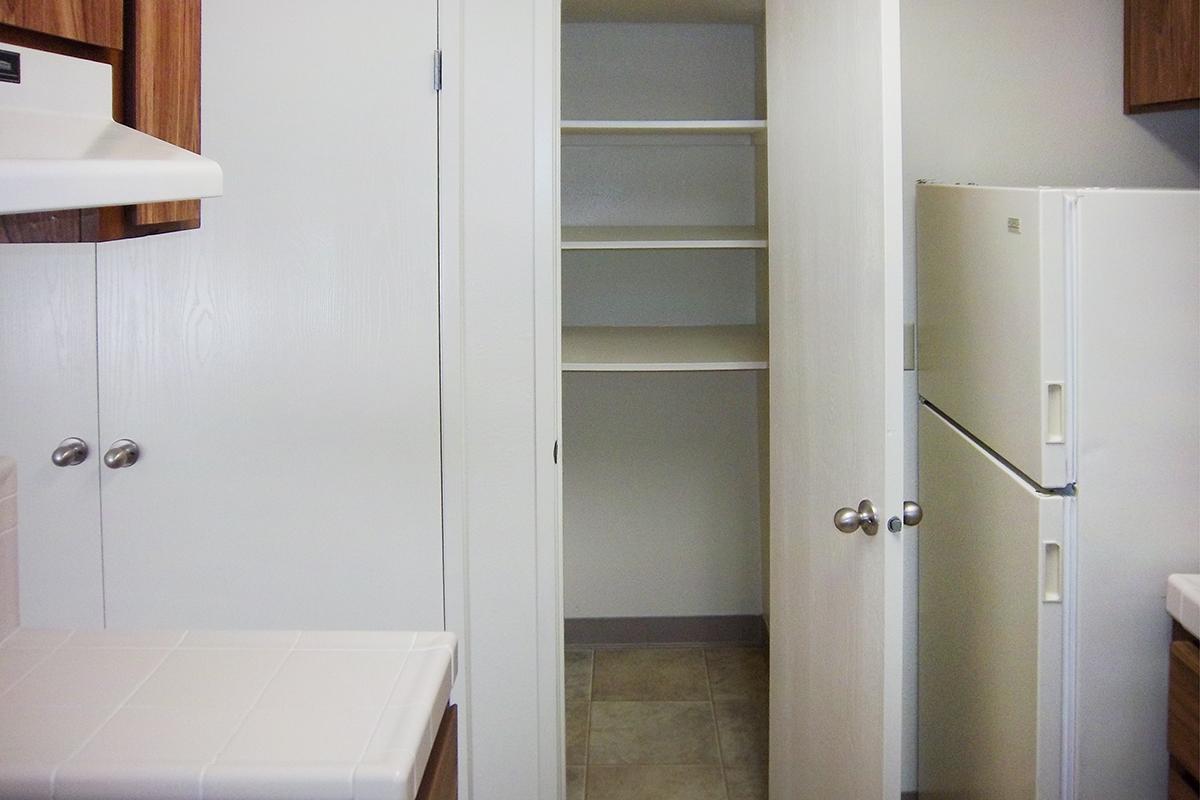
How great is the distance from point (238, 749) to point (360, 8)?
1391 millimetres

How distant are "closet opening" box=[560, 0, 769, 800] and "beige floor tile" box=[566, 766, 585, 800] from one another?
14 centimetres

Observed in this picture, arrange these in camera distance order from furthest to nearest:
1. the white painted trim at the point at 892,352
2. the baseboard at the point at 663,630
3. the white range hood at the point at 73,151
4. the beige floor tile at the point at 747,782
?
the baseboard at the point at 663,630 < the beige floor tile at the point at 747,782 < the white painted trim at the point at 892,352 < the white range hood at the point at 73,151

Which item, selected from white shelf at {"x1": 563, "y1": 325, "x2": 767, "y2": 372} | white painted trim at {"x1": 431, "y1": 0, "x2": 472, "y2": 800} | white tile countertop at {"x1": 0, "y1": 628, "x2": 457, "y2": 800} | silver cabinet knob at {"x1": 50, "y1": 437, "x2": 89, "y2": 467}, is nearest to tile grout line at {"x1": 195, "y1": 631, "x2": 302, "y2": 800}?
white tile countertop at {"x1": 0, "y1": 628, "x2": 457, "y2": 800}

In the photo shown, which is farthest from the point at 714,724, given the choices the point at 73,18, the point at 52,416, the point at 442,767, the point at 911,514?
the point at 73,18

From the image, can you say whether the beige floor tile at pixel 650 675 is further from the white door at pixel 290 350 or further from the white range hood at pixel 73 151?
the white range hood at pixel 73 151

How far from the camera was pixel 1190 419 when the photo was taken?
1800 millimetres

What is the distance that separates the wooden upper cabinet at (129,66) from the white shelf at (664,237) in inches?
52.0

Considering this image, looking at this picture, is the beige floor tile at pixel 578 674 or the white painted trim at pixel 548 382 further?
the beige floor tile at pixel 578 674

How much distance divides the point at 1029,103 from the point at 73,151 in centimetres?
190

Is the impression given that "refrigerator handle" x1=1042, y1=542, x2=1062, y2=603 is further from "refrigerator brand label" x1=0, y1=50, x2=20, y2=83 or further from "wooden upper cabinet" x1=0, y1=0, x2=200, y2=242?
"refrigerator brand label" x1=0, y1=50, x2=20, y2=83

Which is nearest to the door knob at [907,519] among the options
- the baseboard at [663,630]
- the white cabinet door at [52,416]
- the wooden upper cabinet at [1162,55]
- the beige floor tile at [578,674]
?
the wooden upper cabinet at [1162,55]

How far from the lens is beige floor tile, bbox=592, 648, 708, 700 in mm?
3449

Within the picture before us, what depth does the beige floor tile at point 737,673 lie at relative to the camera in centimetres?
344

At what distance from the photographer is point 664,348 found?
125 inches
